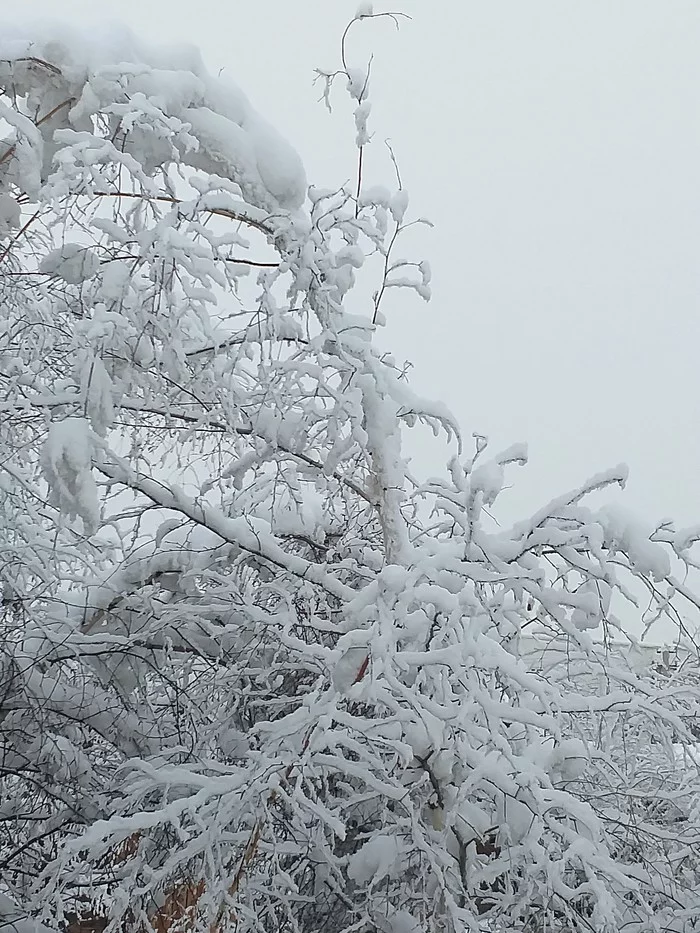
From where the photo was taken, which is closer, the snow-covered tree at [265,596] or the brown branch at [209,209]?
the snow-covered tree at [265,596]

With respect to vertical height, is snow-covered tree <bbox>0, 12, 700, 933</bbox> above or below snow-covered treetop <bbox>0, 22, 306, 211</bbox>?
below

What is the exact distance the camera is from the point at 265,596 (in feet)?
10.9

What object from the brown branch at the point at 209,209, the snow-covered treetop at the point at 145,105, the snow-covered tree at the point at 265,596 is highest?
the snow-covered treetop at the point at 145,105

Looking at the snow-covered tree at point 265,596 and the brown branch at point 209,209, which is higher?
the brown branch at point 209,209

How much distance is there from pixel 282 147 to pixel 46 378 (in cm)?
105

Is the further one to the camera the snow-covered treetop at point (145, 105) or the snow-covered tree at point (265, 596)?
the snow-covered treetop at point (145, 105)

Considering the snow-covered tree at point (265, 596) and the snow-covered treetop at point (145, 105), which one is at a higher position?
the snow-covered treetop at point (145, 105)

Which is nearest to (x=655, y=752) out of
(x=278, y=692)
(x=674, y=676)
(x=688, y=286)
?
(x=674, y=676)

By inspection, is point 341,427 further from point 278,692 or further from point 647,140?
point 647,140

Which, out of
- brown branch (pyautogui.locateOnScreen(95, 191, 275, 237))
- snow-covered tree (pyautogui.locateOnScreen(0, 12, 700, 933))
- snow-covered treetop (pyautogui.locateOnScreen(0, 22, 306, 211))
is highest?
snow-covered treetop (pyautogui.locateOnScreen(0, 22, 306, 211))

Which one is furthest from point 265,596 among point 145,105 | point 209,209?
point 145,105

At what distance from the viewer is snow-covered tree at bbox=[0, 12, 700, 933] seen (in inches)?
92.7

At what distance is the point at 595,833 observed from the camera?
230 cm

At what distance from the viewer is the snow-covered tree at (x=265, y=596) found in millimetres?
2354
